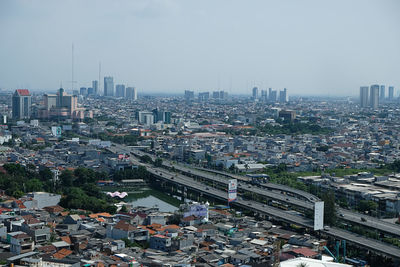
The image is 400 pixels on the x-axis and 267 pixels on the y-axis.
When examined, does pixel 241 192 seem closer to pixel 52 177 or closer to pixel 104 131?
pixel 52 177

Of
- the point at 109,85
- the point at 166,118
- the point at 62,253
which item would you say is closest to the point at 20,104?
the point at 166,118

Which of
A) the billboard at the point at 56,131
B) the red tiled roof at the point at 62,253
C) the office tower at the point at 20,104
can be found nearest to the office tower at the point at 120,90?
the office tower at the point at 20,104

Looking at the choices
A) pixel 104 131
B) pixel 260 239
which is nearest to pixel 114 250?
pixel 260 239

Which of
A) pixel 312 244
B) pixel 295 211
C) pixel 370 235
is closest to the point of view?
pixel 312 244

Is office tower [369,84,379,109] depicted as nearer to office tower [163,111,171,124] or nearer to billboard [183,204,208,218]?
office tower [163,111,171,124]

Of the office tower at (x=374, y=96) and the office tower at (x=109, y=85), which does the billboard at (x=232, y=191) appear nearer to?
the office tower at (x=374, y=96)

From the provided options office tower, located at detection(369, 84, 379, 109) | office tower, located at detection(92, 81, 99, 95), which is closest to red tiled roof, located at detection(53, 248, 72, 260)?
office tower, located at detection(369, 84, 379, 109)

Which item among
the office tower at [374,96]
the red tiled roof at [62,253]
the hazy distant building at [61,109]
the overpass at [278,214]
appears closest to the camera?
the red tiled roof at [62,253]
